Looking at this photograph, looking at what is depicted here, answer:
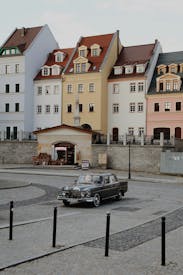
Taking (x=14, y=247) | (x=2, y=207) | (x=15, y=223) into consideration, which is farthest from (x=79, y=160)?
(x=14, y=247)

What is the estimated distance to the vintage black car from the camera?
19.5m

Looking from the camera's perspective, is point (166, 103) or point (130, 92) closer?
point (166, 103)

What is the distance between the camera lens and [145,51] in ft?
199

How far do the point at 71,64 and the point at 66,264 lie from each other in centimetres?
5463

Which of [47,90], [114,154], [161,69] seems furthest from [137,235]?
[47,90]

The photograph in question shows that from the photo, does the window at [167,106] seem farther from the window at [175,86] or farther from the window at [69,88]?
the window at [69,88]

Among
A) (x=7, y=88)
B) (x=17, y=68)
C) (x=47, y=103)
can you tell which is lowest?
(x=47, y=103)

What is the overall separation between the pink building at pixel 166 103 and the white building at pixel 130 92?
1021 millimetres

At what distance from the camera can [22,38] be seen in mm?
64750

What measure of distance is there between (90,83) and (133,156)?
15679 mm

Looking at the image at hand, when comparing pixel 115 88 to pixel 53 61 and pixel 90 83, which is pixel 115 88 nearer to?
pixel 90 83

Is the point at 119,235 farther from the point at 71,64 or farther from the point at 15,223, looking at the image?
the point at 71,64

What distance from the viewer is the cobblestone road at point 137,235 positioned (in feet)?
37.0

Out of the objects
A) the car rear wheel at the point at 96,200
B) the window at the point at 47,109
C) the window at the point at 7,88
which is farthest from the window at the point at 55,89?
the car rear wheel at the point at 96,200
